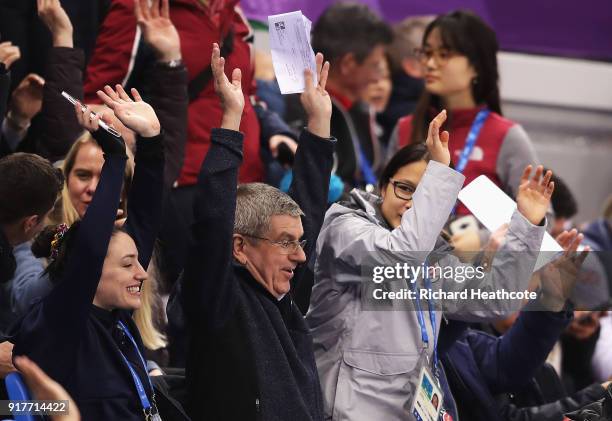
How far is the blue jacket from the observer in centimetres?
438

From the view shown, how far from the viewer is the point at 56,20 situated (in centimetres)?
431

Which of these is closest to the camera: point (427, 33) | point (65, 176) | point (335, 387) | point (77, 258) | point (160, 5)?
point (77, 258)

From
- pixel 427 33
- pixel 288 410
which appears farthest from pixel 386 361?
pixel 427 33

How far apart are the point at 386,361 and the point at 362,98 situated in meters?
2.36

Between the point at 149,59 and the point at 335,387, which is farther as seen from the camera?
the point at 149,59

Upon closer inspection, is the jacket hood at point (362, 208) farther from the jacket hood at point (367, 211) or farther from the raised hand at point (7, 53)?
the raised hand at point (7, 53)

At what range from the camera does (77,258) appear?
306cm

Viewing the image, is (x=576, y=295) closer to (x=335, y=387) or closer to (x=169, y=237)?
(x=335, y=387)

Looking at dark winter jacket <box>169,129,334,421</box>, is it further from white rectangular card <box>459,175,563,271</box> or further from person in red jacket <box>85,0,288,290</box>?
person in red jacket <box>85,0,288,290</box>

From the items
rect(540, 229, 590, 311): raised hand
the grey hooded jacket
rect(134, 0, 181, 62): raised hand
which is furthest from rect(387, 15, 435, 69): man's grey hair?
the grey hooded jacket

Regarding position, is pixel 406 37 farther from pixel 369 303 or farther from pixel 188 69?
pixel 369 303

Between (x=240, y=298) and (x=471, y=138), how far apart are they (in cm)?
194

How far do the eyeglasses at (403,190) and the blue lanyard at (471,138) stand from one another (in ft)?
3.58

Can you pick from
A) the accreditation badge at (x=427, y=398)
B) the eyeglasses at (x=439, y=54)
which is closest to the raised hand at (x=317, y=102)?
the accreditation badge at (x=427, y=398)
